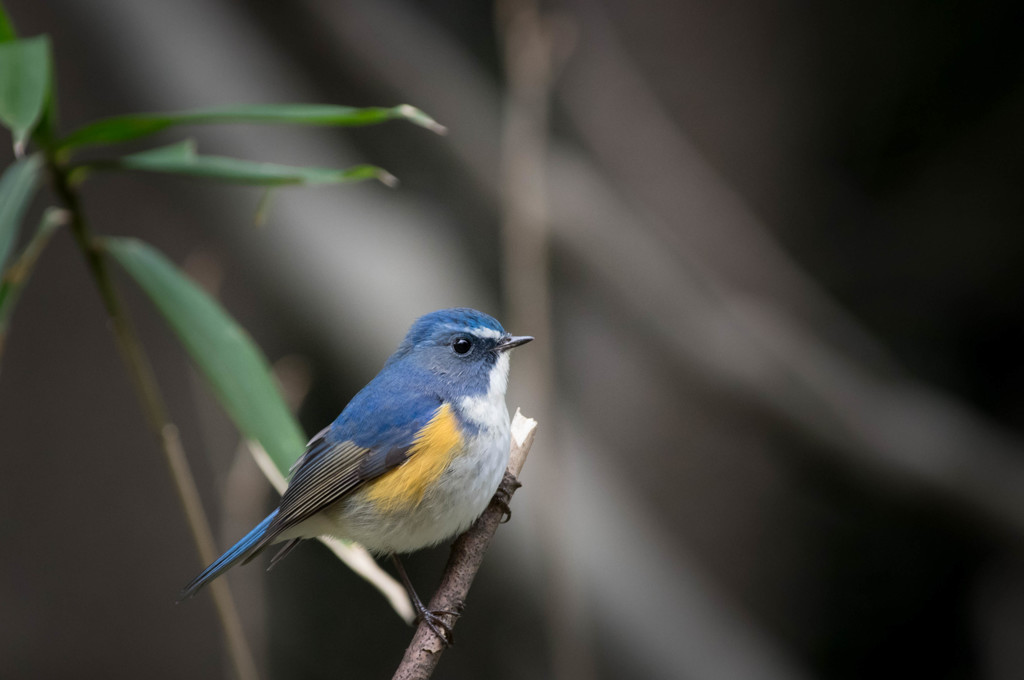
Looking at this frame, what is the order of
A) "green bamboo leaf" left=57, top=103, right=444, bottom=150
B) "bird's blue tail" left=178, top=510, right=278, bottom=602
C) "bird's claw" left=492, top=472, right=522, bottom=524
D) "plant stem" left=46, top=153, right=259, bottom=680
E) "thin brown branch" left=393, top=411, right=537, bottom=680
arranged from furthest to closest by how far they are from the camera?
"bird's claw" left=492, top=472, right=522, bottom=524 → "plant stem" left=46, top=153, right=259, bottom=680 → "green bamboo leaf" left=57, top=103, right=444, bottom=150 → "thin brown branch" left=393, top=411, right=537, bottom=680 → "bird's blue tail" left=178, top=510, right=278, bottom=602

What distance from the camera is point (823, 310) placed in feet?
12.7

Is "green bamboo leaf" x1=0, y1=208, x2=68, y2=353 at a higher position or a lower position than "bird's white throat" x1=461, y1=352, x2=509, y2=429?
lower

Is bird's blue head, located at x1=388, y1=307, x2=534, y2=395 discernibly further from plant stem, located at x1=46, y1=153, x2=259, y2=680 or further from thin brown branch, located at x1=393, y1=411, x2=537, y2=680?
plant stem, located at x1=46, y1=153, x2=259, y2=680

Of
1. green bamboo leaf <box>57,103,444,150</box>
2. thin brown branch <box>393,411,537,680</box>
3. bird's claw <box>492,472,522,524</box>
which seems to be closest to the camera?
thin brown branch <box>393,411,537,680</box>

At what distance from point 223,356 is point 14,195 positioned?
0.46m

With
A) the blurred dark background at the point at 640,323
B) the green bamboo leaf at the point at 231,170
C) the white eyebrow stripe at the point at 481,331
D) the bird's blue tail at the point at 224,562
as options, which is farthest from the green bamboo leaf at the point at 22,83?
the blurred dark background at the point at 640,323

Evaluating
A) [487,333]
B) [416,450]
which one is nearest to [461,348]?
[487,333]

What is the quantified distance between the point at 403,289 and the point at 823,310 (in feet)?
6.04

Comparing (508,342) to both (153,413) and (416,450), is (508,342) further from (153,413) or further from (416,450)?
(153,413)

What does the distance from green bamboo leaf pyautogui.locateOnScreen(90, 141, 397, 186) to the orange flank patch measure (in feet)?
1.42

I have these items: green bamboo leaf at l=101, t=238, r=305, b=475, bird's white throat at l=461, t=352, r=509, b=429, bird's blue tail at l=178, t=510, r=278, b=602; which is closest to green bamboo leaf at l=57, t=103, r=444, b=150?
green bamboo leaf at l=101, t=238, r=305, b=475

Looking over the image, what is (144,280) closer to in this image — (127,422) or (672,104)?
(672,104)

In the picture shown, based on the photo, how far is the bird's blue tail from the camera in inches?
41.7

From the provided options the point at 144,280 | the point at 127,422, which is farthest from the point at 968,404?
the point at 127,422
